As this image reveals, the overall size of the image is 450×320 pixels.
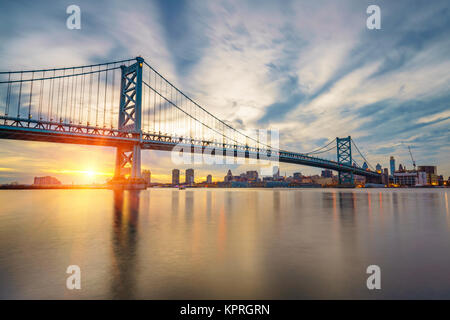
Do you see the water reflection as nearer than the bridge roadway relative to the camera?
Yes

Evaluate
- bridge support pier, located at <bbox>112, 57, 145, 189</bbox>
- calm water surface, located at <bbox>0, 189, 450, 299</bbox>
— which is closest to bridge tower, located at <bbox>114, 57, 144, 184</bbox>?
→ bridge support pier, located at <bbox>112, 57, 145, 189</bbox>

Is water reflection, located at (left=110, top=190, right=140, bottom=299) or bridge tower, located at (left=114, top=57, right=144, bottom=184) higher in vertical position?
bridge tower, located at (left=114, top=57, right=144, bottom=184)

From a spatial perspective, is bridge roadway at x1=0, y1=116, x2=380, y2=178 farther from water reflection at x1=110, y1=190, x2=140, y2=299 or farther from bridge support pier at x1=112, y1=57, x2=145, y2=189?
water reflection at x1=110, y1=190, x2=140, y2=299

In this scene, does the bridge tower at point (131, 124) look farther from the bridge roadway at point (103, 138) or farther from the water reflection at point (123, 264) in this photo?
the water reflection at point (123, 264)

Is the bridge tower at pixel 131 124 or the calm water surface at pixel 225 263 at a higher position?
the bridge tower at pixel 131 124

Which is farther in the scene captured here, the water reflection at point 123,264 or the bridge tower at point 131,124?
the bridge tower at point 131,124

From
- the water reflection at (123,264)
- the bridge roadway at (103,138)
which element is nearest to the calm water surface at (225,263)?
the water reflection at (123,264)
